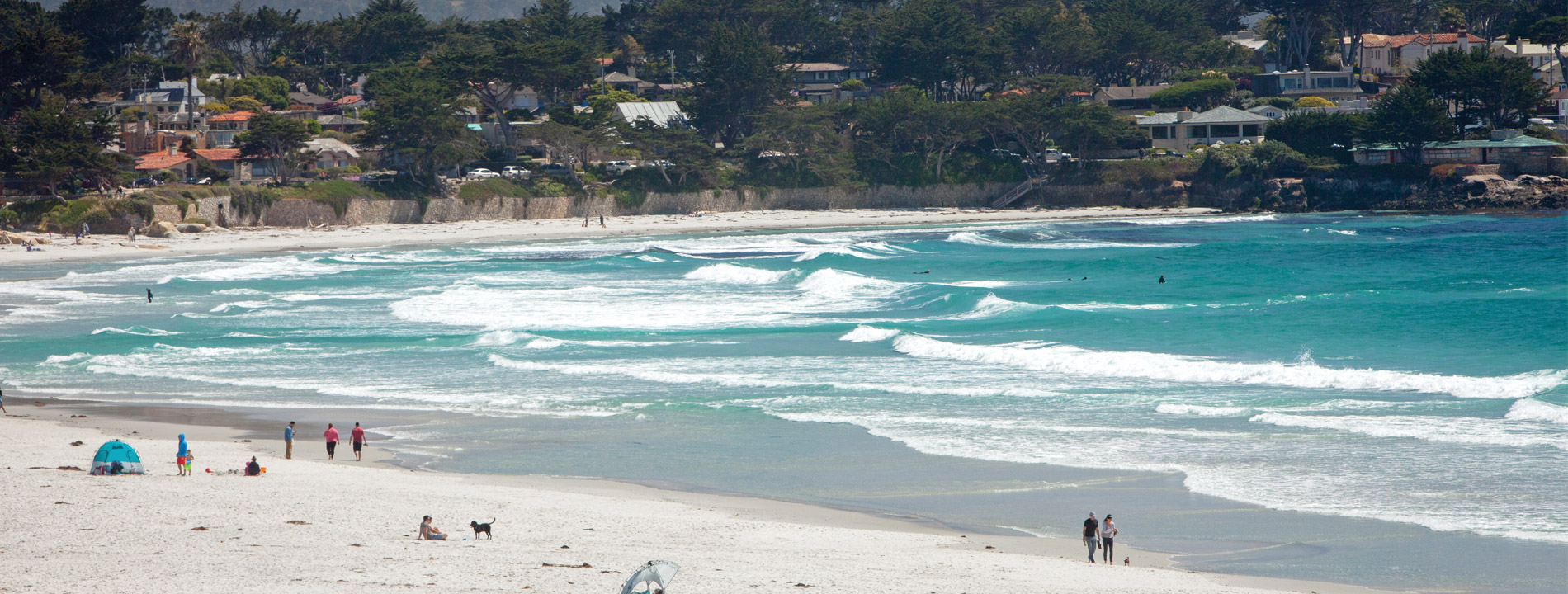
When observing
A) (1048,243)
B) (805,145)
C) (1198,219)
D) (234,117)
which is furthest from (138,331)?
(1198,219)

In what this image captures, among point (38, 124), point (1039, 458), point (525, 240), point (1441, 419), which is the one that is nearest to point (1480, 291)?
point (1441, 419)

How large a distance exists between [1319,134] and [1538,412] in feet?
224

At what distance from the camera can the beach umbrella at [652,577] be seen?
1115 centimetres

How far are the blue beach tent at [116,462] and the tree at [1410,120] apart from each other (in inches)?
3051

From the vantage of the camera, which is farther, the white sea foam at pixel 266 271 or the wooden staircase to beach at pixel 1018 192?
the wooden staircase to beach at pixel 1018 192

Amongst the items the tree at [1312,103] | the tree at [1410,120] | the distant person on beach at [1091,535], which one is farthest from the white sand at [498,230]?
the distant person on beach at [1091,535]

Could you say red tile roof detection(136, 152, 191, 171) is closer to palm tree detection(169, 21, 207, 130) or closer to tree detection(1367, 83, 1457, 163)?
palm tree detection(169, 21, 207, 130)

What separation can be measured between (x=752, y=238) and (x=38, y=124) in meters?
37.8

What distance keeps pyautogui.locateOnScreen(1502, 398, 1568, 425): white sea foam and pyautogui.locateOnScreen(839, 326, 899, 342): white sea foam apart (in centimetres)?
1532

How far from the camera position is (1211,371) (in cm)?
2777

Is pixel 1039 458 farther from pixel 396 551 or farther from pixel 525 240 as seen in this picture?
pixel 525 240

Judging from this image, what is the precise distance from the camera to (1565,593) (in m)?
13.6

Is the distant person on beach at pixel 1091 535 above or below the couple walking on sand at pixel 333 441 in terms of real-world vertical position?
below

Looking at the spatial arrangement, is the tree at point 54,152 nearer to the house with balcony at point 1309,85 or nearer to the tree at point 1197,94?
the tree at point 1197,94
